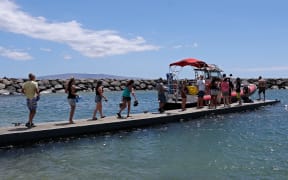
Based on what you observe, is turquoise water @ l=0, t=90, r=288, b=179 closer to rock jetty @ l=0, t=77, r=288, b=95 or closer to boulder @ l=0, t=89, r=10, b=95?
boulder @ l=0, t=89, r=10, b=95

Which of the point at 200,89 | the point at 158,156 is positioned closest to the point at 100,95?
the point at 158,156

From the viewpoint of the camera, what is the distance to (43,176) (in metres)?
8.73

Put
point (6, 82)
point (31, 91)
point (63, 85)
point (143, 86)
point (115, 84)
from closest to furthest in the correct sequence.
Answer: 1. point (31, 91)
2. point (6, 82)
3. point (63, 85)
4. point (115, 84)
5. point (143, 86)

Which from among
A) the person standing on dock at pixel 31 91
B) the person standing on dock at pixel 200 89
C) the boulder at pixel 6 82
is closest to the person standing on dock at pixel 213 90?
the person standing on dock at pixel 200 89

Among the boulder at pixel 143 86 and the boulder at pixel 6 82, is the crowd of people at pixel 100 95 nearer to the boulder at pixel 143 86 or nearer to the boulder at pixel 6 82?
the boulder at pixel 6 82

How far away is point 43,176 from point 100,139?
4.62 metres

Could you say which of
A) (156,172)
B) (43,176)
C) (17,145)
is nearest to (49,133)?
(17,145)

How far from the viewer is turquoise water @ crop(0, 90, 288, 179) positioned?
896cm

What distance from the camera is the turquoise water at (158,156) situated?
29.4ft

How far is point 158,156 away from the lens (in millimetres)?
10719

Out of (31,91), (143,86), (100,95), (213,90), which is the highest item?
(31,91)

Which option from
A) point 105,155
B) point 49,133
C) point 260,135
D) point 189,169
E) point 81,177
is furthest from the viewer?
point 260,135

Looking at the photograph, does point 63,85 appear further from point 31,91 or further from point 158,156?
point 158,156

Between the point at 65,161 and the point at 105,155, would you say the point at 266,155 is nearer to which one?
the point at 105,155
